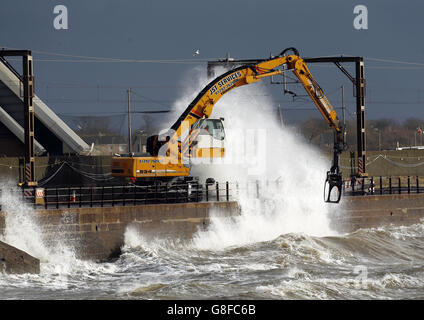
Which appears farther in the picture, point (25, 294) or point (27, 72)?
point (27, 72)

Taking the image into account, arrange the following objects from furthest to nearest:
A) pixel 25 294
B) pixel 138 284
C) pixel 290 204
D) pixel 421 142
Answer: pixel 421 142, pixel 290 204, pixel 138 284, pixel 25 294

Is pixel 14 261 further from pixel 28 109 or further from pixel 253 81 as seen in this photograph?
pixel 253 81

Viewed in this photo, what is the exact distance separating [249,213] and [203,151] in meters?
3.32

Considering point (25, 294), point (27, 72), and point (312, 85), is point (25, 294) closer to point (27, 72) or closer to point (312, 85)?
point (27, 72)

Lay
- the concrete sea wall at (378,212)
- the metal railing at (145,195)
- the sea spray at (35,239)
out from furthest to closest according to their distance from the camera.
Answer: the concrete sea wall at (378,212) → the metal railing at (145,195) → the sea spray at (35,239)

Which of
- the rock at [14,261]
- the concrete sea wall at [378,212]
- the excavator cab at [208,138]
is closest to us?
the rock at [14,261]

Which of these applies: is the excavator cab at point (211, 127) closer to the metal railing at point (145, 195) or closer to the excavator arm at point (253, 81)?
the excavator arm at point (253, 81)

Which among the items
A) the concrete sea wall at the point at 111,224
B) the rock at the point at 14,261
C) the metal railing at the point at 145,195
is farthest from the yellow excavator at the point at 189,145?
the rock at the point at 14,261

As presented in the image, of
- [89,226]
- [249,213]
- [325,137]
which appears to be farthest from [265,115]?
[325,137]

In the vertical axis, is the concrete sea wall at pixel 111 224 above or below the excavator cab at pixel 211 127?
below

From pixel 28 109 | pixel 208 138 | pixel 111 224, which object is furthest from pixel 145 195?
pixel 28 109

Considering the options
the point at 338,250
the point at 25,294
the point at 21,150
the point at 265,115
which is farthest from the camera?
the point at 21,150

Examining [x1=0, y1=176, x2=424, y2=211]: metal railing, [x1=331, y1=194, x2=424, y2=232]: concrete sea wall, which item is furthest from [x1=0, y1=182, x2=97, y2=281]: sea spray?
[x1=331, y1=194, x2=424, y2=232]: concrete sea wall

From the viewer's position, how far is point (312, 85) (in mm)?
36688
